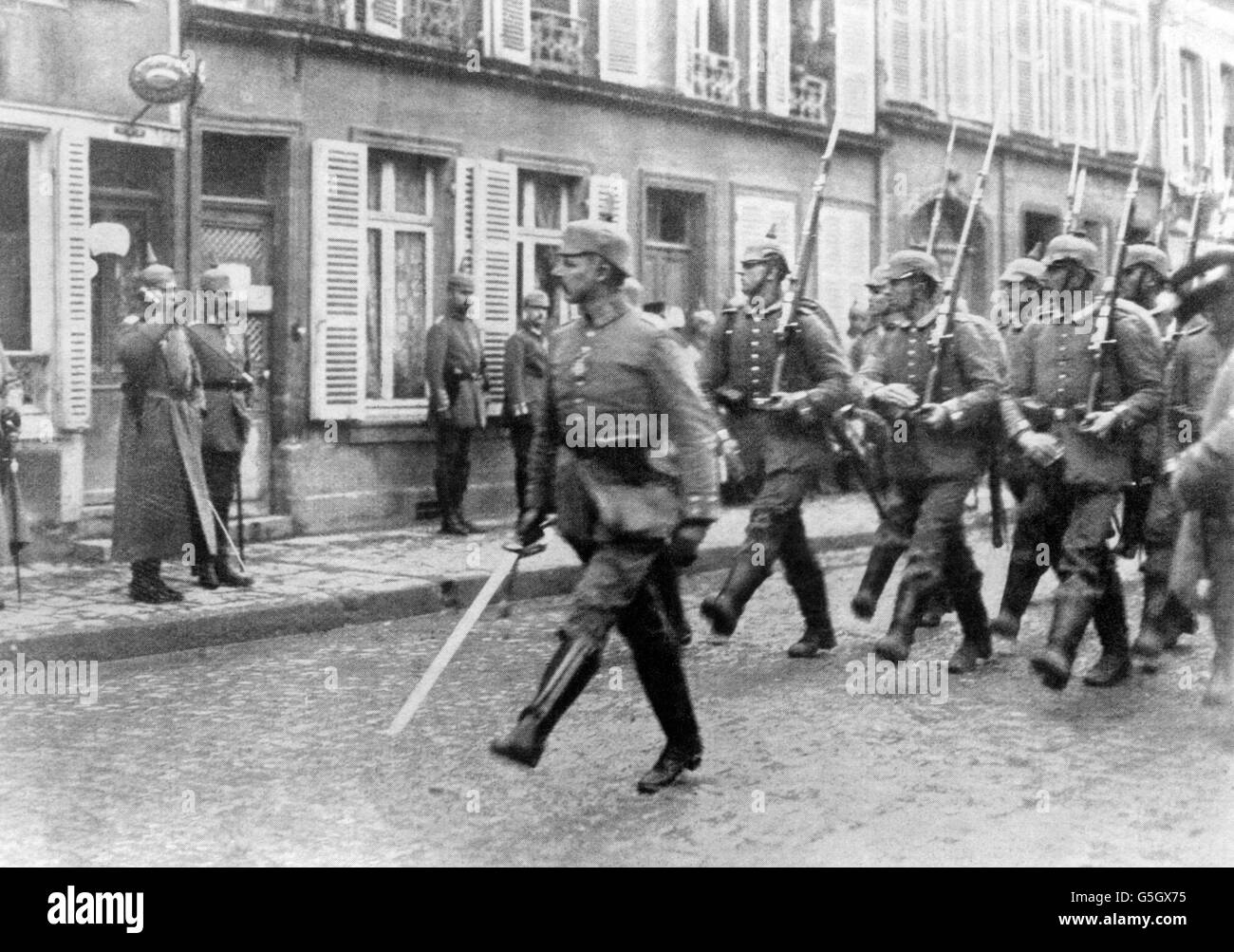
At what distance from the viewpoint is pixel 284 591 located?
10.7 meters

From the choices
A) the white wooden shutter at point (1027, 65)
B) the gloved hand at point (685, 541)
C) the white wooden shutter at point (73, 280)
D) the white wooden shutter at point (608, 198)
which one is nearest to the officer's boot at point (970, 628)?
the gloved hand at point (685, 541)

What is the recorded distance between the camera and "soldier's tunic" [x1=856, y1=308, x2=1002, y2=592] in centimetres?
831

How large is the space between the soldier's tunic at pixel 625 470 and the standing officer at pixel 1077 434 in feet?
7.35

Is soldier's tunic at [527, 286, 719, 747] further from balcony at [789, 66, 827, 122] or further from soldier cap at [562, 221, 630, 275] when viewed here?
balcony at [789, 66, 827, 122]

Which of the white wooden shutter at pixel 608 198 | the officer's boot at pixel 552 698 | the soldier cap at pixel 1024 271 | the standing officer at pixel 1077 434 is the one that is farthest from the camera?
the white wooden shutter at pixel 608 198

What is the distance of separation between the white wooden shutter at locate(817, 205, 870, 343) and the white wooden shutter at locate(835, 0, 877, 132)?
99cm

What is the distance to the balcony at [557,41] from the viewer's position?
16234 millimetres

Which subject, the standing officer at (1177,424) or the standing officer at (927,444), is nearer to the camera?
the standing officer at (1177,424)

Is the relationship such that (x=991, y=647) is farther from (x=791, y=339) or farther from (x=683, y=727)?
(x=683, y=727)

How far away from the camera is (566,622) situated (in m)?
6.01

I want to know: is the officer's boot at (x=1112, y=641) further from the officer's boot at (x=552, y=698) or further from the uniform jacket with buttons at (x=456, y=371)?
the uniform jacket with buttons at (x=456, y=371)

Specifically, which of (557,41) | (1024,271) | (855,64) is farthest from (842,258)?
(1024,271)

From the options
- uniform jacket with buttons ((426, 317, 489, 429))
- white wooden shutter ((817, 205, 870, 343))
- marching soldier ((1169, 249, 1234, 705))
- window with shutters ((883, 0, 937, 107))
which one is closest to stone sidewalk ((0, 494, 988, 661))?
uniform jacket with buttons ((426, 317, 489, 429))
